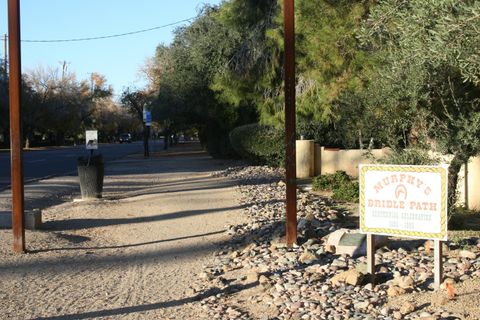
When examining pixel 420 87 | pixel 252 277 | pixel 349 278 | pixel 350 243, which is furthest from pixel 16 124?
pixel 420 87

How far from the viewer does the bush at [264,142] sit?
24.0 m

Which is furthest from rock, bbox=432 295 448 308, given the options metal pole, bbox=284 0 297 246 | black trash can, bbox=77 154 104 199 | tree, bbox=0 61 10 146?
tree, bbox=0 61 10 146

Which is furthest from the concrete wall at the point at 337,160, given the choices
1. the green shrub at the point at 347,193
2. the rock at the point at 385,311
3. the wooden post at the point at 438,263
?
the rock at the point at 385,311

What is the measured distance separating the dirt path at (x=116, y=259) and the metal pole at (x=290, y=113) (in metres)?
1.37

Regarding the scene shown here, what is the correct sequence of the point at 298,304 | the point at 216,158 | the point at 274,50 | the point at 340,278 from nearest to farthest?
the point at 298,304, the point at 340,278, the point at 274,50, the point at 216,158

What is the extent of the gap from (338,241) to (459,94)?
282cm

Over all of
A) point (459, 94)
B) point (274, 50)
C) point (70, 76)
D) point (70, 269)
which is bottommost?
point (70, 269)

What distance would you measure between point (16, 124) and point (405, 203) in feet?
18.3

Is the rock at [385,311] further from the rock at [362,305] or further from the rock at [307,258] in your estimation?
the rock at [307,258]

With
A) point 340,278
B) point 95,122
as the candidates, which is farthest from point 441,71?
point 95,122

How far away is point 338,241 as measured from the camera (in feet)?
27.7

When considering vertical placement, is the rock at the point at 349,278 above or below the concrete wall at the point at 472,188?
below

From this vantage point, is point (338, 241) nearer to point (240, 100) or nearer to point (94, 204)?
point (94, 204)

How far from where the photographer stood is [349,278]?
6605 mm
